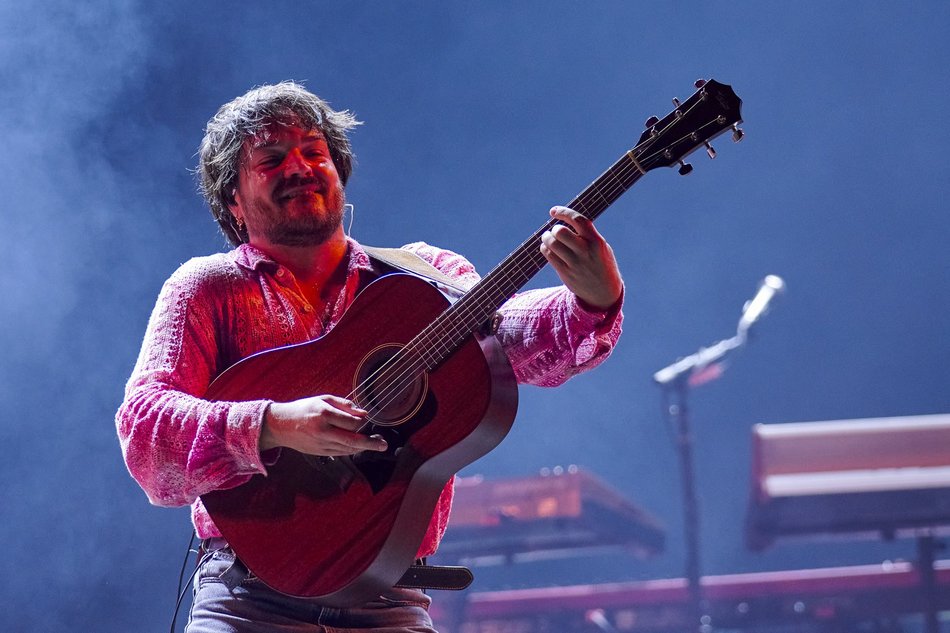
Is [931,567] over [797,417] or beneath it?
beneath

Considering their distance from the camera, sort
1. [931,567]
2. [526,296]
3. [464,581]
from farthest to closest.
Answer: [931,567], [526,296], [464,581]

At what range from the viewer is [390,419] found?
2.02 m

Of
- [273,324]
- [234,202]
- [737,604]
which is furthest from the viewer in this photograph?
[737,604]

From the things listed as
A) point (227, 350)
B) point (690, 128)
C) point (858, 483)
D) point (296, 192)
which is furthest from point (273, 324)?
point (858, 483)

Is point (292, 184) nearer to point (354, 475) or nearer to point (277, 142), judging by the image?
point (277, 142)

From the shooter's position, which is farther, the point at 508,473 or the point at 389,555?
the point at 508,473

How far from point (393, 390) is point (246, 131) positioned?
2.83 ft

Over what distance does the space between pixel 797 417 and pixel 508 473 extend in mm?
2634

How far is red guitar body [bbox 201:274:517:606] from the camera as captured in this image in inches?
76.2

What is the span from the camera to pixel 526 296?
231 cm

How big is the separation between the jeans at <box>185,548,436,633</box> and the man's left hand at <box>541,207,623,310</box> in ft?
2.50

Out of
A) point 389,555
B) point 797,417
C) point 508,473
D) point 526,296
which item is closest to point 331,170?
point 526,296

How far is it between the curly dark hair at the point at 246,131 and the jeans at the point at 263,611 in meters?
0.98

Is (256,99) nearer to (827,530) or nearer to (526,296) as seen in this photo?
(526,296)
